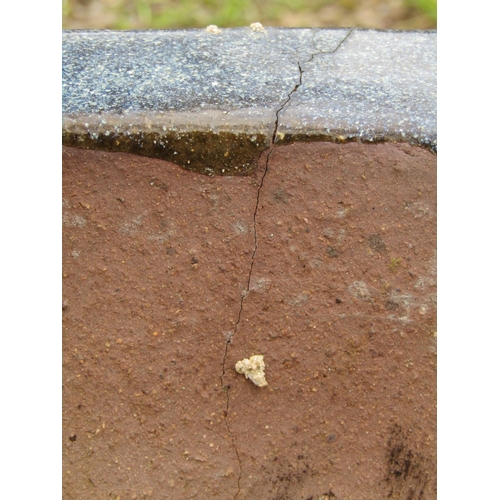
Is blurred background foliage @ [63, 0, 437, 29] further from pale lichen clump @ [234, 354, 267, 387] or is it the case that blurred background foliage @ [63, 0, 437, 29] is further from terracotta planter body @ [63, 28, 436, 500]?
pale lichen clump @ [234, 354, 267, 387]

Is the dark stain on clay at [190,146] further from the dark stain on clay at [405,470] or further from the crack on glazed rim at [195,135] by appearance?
the dark stain on clay at [405,470]

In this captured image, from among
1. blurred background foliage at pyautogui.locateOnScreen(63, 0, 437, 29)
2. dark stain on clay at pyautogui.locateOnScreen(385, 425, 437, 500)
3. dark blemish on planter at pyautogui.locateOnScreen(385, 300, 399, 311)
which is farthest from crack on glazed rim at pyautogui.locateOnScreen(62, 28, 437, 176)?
blurred background foliage at pyautogui.locateOnScreen(63, 0, 437, 29)

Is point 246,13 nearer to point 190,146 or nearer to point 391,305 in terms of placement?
point 190,146

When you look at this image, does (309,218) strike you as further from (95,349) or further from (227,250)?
(95,349)

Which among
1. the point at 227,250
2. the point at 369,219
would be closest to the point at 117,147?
the point at 227,250

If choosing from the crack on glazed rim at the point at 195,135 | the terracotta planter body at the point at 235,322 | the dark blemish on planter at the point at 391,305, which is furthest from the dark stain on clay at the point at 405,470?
the crack on glazed rim at the point at 195,135
